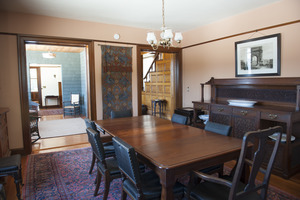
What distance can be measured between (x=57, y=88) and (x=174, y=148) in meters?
10.7

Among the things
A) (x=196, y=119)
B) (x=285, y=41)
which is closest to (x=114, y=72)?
(x=196, y=119)

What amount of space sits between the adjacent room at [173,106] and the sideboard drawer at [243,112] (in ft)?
0.08

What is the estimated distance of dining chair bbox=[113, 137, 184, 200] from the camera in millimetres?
1590

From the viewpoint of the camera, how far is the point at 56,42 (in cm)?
405

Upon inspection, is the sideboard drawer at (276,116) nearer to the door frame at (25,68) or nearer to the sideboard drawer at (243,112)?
the sideboard drawer at (243,112)

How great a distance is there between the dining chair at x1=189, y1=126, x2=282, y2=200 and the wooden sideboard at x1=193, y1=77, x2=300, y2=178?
4.76 ft

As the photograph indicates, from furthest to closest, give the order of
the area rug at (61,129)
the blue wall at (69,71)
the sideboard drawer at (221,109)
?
the blue wall at (69,71)
the area rug at (61,129)
the sideboard drawer at (221,109)

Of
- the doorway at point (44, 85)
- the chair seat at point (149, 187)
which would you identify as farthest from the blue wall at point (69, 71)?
the chair seat at point (149, 187)

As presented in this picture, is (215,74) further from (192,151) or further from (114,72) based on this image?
(192,151)

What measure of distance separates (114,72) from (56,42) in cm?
128

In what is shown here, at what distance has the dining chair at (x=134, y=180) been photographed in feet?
5.22

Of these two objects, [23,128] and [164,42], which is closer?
[164,42]

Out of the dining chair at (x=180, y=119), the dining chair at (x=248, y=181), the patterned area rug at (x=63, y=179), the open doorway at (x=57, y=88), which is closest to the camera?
the dining chair at (x=248, y=181)

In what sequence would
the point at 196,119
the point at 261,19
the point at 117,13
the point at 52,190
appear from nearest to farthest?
the point at 52,190
the point at 261,19
the point at 117,13
the point at 196,119
